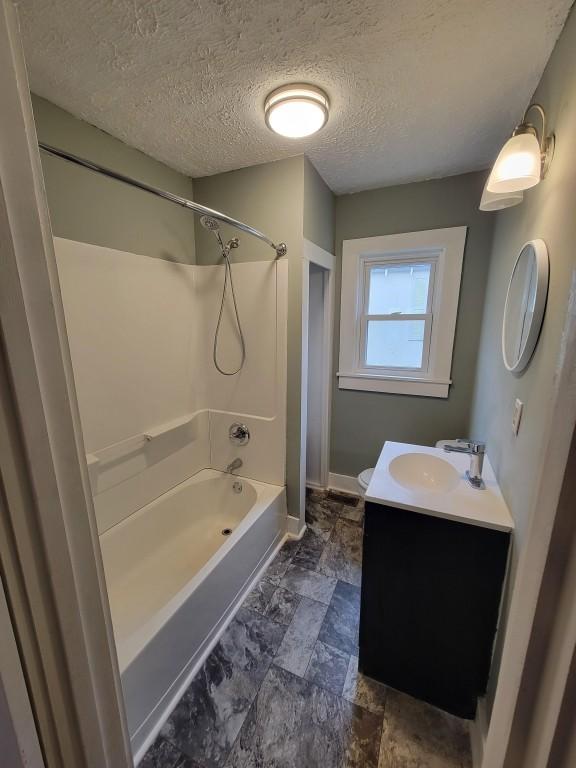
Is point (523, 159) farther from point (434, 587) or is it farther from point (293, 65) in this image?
point (434, 587)

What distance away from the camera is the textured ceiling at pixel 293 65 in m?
0.98

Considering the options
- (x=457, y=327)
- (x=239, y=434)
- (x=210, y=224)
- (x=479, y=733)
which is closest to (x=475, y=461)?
(x=479, y=733)

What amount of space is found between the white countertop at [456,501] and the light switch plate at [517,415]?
28 centimetres

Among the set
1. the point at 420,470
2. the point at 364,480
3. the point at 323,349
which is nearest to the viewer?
the point at 420,470

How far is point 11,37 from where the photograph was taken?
0.37 meters

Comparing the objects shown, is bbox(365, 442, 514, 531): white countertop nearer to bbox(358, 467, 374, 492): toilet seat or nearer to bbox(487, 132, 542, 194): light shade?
bbox(358, 467, 374, 492): toilet seat

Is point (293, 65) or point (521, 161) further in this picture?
point (293, 65)

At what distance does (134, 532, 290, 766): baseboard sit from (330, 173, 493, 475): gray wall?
1160 millimetres

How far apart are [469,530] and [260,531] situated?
1177 millimetres

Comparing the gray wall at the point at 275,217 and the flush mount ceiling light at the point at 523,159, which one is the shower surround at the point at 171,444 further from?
the flush mount ceiling light at the point at 523,159

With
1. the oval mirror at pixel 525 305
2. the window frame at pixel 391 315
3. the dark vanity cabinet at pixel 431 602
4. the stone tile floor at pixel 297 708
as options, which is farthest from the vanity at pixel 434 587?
the window frame at pixel 391 315

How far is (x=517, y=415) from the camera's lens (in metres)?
1.13

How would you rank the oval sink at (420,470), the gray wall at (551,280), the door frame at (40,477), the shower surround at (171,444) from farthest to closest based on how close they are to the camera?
the oval sink at (420,470), the shower surround at (171,444), the gray wall at (551,280), the door frame at (40,477)

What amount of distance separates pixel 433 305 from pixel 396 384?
2.07 feet
